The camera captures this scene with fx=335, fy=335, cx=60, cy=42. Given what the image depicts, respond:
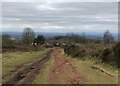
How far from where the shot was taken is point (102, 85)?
18.1 m

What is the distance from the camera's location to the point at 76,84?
59.1 ft

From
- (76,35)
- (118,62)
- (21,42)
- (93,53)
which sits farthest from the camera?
(76,35)

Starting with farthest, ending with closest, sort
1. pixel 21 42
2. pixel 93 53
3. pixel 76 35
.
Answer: pixel 76 35 < pixel 21 42 < pixel 93 53

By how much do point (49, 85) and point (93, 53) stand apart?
26.8m

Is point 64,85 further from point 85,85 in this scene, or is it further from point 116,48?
point 116,48

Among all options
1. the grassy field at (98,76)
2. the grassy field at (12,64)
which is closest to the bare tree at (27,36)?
the grassy field at (12,64)

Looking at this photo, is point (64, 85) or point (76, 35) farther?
point (76, 35)

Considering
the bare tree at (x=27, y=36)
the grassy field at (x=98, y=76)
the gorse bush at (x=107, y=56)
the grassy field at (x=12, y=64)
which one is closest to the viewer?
the grassy field at (x=98, y=76)

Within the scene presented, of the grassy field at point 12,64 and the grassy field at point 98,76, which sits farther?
the grassy field at point 12,64

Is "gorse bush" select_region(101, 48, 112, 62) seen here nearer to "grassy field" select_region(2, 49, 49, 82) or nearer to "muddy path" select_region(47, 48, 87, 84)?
"muddy path" select_region(47, 48, 87, 84)

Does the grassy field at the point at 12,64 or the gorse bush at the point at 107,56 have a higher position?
the gorse bush at the point at 107,56

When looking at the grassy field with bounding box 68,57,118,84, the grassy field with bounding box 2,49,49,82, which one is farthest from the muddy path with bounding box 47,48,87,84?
the grassy field with bounding box 2,49,49,82

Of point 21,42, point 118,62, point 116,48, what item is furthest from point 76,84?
point 21,42

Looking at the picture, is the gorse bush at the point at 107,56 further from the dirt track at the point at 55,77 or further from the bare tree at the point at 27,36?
the bare tree at the point at 27,36
